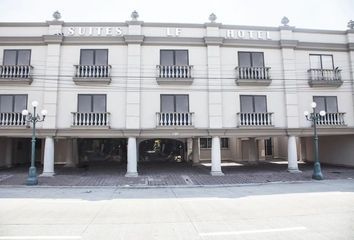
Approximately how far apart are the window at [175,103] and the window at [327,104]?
32.4ft

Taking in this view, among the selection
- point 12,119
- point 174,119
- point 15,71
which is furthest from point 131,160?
point 15,71

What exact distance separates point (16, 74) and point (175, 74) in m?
10.7

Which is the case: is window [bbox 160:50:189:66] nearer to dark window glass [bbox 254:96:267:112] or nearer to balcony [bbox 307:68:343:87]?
dark window glass [bbox 254:96:267:112]

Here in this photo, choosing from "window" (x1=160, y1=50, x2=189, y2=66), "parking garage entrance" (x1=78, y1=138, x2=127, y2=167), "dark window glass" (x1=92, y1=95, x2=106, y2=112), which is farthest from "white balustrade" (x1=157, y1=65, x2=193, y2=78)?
"parking garage entrance" (x1=78, y1=138, x2=127, y2=167)

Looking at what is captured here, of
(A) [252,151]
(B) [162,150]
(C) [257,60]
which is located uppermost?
(C) [257,60]

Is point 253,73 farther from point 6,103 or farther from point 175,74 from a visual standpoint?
point 6,103

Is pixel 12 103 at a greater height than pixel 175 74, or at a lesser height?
lesser

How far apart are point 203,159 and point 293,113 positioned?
12.7 m

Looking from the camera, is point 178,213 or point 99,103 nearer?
point 178,213

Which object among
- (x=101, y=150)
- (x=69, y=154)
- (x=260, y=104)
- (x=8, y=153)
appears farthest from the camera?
(x=101, y=150)

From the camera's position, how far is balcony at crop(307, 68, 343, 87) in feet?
62.4

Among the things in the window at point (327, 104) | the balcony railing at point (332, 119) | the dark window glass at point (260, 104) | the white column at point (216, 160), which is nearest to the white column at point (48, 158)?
the white column at point (216, 160)

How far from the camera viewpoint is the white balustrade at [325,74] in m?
19.2

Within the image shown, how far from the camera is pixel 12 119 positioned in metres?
17.4
